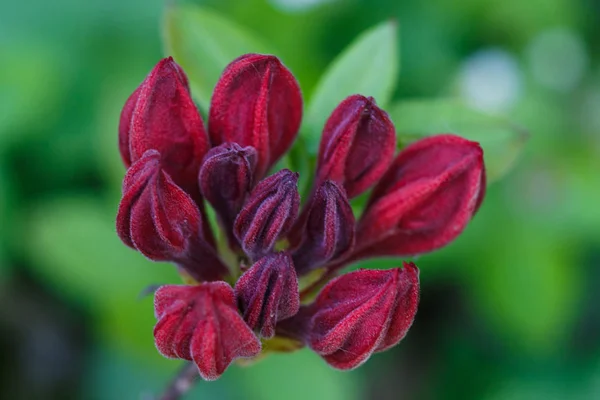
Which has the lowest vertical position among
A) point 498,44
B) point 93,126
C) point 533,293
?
point 533,293

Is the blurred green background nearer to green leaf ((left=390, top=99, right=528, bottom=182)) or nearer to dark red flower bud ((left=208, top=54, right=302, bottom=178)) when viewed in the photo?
green leaf ((left=390, top=99, right=528, bottom=182))

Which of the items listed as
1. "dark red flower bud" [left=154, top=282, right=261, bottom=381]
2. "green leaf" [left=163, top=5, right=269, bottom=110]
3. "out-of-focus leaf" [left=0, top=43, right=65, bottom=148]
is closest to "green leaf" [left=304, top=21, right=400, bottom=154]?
"green leaf" [left=163, top=5, right=269, bottom=110]

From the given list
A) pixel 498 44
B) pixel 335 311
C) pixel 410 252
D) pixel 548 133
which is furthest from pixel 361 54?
pixel 498 44

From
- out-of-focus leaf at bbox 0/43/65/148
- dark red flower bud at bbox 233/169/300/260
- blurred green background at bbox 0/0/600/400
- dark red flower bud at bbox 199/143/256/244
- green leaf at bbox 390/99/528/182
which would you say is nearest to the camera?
dark red flower bud at bbox 233/169/300/260

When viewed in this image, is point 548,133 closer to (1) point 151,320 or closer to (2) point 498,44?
(2) point 498,44

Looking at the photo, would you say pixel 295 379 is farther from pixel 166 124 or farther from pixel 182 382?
pixel 166 124

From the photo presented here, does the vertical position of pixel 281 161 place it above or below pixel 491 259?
above
